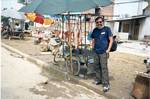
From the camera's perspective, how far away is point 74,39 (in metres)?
10.9

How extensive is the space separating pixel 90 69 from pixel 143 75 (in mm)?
2363

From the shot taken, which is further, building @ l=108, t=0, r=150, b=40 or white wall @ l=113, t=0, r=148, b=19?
white wall @ l=113, t=0, r=148, b=19

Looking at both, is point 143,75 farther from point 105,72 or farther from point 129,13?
point 129,13

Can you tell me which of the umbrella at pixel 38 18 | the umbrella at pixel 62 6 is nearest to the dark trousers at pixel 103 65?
the umbrella at pixel 62 6

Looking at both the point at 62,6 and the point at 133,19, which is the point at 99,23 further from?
the point at 133,19

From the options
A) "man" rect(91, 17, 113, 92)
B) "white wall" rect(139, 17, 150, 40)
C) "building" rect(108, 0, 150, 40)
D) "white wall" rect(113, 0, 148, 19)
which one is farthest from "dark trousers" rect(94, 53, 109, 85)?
"white wall" rect(113, 0, 148, 19)

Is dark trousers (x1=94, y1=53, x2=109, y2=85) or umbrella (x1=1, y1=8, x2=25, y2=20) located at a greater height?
umbrella (x1=1, y1=8, x2=25, y2=20)

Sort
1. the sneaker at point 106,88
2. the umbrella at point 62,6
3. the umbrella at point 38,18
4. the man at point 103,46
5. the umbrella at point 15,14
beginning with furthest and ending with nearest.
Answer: the umbrella at point 15,14
the umbrella at point 38,18
the umbrella at point 62,6
the man at point 103,46
the sneaker at point 106,88

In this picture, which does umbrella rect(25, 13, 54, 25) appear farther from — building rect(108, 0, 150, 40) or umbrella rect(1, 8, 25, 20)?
building rect(108, 0, 150, 40)

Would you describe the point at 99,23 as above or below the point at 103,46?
above

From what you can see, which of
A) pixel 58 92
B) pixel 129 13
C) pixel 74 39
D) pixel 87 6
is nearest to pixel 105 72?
pixel 58 92

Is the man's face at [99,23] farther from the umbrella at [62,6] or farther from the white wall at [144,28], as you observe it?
the white wall at [144,28]

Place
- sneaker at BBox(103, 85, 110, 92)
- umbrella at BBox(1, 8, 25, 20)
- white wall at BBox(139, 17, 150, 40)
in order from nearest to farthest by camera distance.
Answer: sneaker at BBox(103, 85, 110, 92) → umbrella at BBox(1, 8, 25, 20) → white wall at BBox(139, 17, 150, 40)

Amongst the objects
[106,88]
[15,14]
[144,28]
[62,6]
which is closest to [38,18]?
[62,6]
